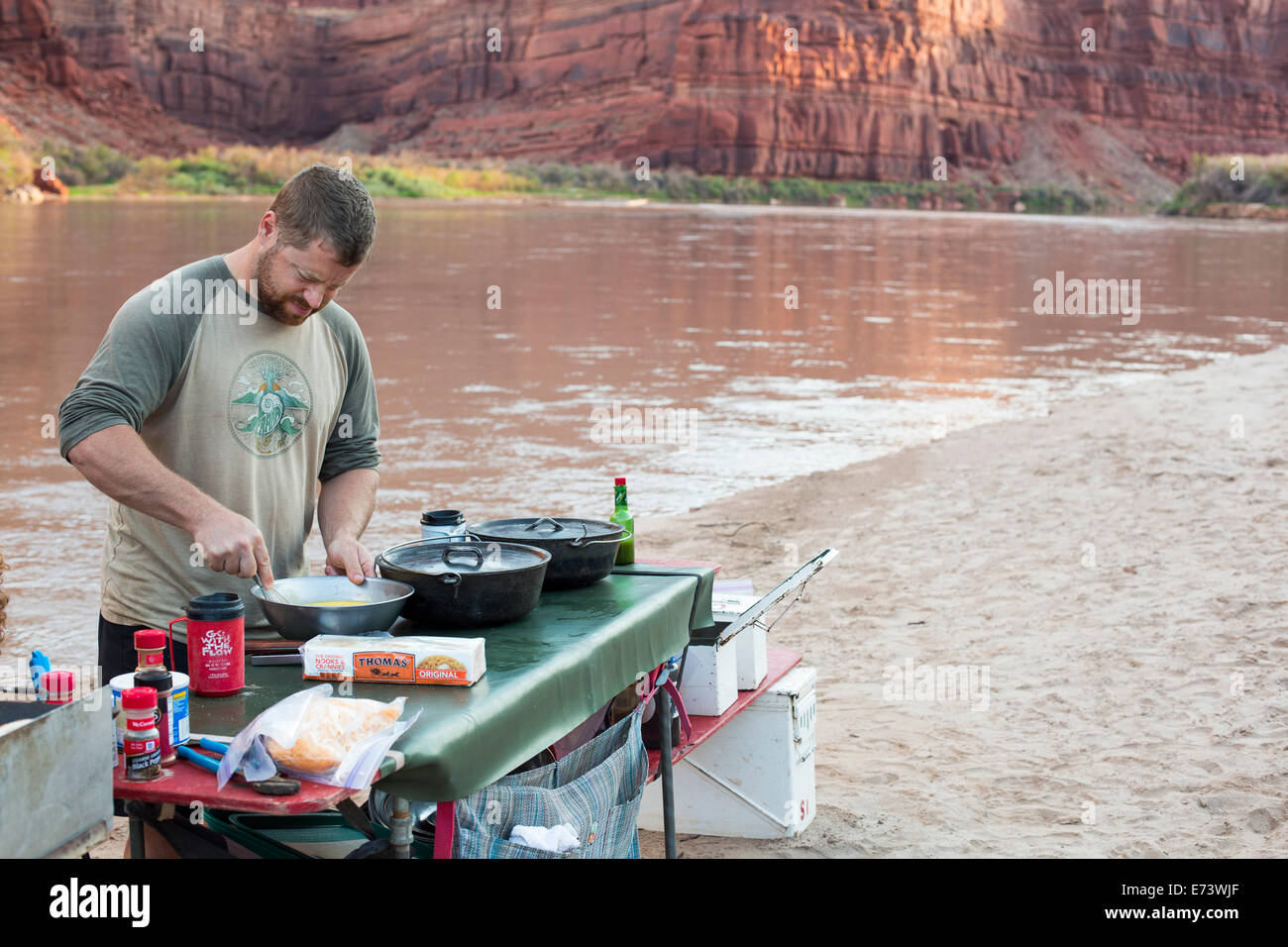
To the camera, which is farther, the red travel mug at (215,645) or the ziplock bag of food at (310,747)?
the red travel mug at (215,645)

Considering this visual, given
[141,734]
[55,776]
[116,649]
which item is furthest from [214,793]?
[116,649]

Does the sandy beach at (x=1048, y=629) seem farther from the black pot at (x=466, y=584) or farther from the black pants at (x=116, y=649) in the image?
the black pot at (x=466, y=584)

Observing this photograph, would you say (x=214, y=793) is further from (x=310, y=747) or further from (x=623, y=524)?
(x=623, y=524)

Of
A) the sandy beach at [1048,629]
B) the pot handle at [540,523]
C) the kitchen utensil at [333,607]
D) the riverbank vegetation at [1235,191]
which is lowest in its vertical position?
the sandy beach at [1048,629]

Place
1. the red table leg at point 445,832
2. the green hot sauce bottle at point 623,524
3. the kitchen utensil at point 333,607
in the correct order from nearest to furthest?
the red table leg at point 445,832 → the kitchen utensil at point 333,607 → the green hot sauce bottle at point 623,524

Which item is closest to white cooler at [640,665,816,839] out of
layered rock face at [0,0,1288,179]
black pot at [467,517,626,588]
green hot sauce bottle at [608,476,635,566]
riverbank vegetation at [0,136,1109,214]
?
green hot sauce bottle at [608,476,635,566]

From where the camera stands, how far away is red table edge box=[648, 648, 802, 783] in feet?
13.2

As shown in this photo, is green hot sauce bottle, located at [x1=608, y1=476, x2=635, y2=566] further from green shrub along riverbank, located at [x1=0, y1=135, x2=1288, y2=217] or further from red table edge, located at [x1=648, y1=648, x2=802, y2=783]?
green shrub along riverbank, located at [x1=0, y1=135, x2=1288, y2=217]

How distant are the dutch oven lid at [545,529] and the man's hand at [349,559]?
1.19 feet

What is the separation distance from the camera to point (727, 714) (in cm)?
420

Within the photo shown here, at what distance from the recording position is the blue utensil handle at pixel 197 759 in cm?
268

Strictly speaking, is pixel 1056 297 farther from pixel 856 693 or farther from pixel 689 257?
pixel 856 693

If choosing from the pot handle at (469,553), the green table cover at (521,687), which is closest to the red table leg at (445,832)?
the green table cover at (521,687)

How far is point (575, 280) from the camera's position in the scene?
86.3 feet
